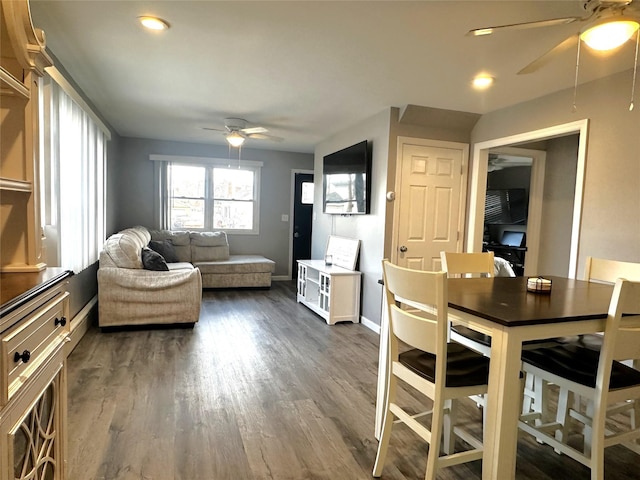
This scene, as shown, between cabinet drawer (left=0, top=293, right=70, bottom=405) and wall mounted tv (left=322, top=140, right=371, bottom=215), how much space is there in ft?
11.1

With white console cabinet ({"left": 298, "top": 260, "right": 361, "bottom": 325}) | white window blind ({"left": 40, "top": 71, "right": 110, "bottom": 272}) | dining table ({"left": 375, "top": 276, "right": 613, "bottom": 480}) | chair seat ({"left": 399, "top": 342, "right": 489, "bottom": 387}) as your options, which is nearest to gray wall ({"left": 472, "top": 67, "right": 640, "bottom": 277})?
dining table ({"left": 375, "top": 276, "right": 613, "bottom": 480})

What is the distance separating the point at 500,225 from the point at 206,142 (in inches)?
195

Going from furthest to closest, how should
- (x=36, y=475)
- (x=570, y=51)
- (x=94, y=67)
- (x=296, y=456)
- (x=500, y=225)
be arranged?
1. (x=500, y=225)
2. (x=94, y=67)
3. (x=570, y=51)
4. (x=296, y=456)
5. (x=36, y=475)

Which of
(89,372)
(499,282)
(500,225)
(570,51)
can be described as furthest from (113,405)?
(500,225)

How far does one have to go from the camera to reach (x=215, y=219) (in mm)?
6746

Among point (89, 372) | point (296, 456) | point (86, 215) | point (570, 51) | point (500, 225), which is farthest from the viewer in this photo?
point (500, 225)

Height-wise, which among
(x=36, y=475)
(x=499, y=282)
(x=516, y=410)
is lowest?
(x=36, y=475)

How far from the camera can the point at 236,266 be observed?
19.6ft

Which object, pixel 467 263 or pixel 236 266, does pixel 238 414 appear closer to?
pixel 467 263

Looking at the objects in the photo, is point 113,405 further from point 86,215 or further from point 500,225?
point 500,225

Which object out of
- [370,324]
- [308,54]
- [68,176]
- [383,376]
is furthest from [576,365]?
[68,176]

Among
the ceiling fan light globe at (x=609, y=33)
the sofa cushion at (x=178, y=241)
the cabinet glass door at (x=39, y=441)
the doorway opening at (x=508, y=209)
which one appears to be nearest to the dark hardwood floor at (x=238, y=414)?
the cabinet glass door at (x=39, y=441)

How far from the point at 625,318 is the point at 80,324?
4.00 m

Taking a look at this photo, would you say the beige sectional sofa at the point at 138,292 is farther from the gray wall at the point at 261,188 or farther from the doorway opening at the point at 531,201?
the doorway opening at the point at 531,201
